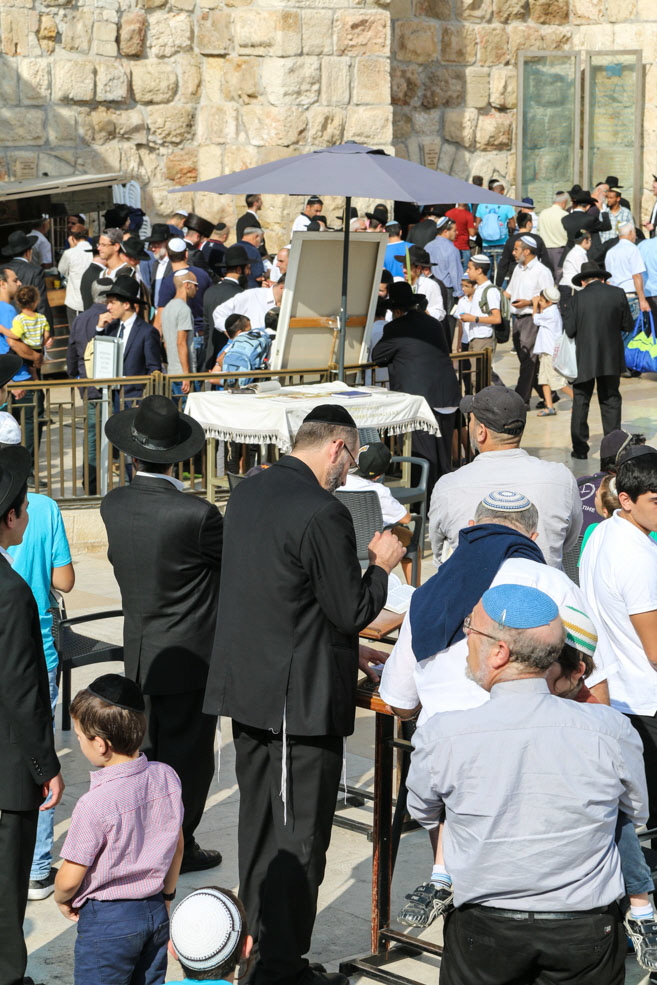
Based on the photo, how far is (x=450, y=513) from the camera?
5359mm

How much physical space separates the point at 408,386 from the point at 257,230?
21.4ft

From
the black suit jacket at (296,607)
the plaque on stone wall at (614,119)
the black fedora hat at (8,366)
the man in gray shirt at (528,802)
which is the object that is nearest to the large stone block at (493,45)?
the plaque on stone wall at (614,119)

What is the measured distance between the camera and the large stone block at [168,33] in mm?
19812

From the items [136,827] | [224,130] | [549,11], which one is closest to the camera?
[136,827]

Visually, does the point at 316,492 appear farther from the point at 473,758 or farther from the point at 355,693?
the point at 473,758

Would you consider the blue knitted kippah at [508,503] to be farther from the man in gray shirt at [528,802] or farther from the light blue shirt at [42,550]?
the light blue shirt at [42,550]

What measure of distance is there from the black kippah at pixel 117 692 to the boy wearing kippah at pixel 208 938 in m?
1.11

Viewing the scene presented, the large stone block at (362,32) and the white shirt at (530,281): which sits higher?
the large stone block at (362,32)

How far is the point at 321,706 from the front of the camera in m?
4.39

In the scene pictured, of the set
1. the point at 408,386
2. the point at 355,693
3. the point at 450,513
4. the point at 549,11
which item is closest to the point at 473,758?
the point at 355,693

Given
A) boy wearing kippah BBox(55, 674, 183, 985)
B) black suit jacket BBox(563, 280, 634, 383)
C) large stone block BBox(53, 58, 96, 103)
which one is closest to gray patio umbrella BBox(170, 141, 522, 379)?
black suit jacket BBox(563, 280, 634, 383)

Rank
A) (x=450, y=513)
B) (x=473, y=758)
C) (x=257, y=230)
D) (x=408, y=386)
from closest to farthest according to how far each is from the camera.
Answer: (x=473, y=758) → (x=450, y=513) → (x=408, y=386) → (x=257, y=230)

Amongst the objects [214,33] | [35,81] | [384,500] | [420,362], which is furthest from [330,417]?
[214,33]

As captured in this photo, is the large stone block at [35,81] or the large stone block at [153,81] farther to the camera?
the large stone block at [153,81]
